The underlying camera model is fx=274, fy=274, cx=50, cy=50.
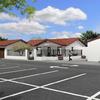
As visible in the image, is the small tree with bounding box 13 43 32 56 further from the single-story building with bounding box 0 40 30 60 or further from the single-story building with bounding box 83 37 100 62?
the single-story building with bounding box 83 37 100 62

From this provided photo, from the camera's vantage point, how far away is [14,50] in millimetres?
57125

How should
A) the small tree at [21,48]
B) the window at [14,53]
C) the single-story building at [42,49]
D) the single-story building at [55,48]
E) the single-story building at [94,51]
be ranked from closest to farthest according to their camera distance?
the single-story building at [94,51], the single-story building at [42,49], the small tree at [21,48], the single-story building at [55,48], the window at [14,53]

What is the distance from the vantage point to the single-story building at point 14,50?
178 ft

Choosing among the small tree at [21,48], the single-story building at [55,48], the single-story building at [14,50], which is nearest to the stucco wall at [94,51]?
the single-story building at [55,48]

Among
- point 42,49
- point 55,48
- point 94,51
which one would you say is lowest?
point 94,51

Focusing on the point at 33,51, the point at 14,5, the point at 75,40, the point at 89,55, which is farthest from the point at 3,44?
the point at 14,5

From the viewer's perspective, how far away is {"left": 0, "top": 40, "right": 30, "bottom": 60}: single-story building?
5416 cm

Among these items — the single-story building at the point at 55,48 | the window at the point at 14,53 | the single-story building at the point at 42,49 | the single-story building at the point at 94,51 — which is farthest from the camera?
the window at the point at 14,53

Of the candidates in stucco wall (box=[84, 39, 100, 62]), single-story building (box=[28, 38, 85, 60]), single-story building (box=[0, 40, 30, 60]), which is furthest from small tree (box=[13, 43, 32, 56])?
stucco wall (box=[84, 39, 100, 62])

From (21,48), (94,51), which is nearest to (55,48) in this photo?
(21,48)

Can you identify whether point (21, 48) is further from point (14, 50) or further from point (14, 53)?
point (14, 53)

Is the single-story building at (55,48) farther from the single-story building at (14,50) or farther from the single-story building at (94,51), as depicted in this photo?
the single-story building at (94,51)

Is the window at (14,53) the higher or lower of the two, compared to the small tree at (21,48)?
lower

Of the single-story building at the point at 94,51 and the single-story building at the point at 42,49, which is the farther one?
the single-story building at the point at 42,49
